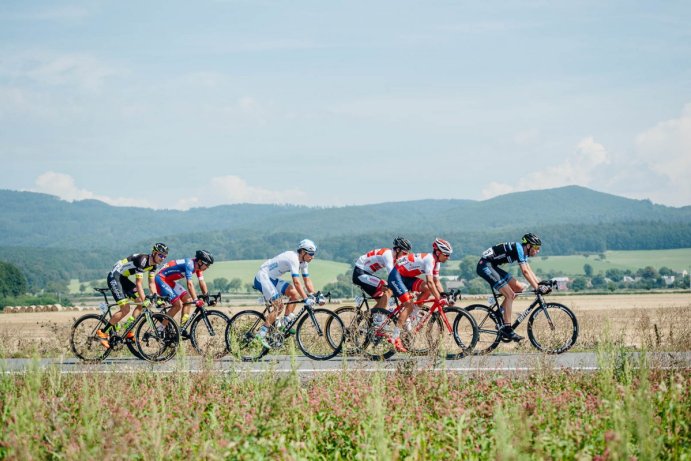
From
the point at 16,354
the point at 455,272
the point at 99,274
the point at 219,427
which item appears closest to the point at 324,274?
the point at 455,272

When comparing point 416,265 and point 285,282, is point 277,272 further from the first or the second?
point 416,265

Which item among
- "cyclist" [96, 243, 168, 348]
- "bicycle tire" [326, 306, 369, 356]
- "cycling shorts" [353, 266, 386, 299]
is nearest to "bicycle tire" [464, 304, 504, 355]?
"cycling shorts" [353, 266, 386, 299]

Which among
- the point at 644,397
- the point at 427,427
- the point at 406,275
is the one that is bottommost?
the point at 427,427

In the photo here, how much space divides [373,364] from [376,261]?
2139 mm

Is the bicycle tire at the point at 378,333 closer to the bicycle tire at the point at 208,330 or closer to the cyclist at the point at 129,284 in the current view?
the bicycle tire at the point at 208,330

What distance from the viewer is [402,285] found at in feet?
43.9

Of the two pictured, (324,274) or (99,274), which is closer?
(324,274)

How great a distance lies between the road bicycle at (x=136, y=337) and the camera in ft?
45.6

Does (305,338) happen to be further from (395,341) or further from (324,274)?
(324,274)

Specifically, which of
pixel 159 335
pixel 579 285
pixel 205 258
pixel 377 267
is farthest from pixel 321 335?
pixel 579 285

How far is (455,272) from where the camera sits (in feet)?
439

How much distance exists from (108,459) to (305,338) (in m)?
8.59

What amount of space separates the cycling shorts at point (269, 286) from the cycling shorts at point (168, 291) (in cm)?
143

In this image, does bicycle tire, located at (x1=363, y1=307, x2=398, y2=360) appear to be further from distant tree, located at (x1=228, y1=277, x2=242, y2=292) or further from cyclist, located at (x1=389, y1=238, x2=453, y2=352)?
distant tree, located at (x1=228, y1=277, x2=242, y2=292)
